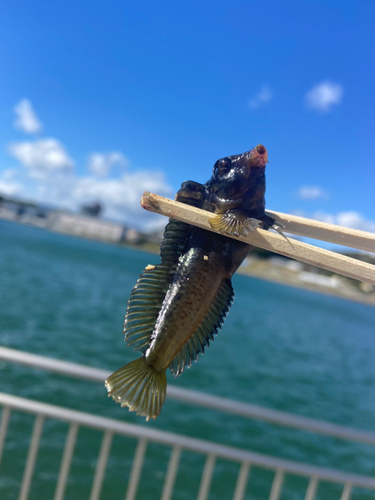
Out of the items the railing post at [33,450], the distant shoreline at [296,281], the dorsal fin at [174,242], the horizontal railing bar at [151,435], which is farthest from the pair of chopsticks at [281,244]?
the distant shoreline at [296,281]

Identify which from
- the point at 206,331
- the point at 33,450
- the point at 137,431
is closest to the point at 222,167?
the point at 206,331

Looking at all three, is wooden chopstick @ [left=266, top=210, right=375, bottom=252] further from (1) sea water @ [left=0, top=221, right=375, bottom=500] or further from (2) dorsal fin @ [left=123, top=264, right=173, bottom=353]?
(1) sea water @ [left=0, top=221, right=375, bottom=500]

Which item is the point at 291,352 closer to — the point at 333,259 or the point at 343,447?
the point at 343,447

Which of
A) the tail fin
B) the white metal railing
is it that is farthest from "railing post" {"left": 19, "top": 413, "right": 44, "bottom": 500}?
the tail fin

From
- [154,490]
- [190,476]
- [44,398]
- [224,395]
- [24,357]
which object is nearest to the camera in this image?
[24,357]

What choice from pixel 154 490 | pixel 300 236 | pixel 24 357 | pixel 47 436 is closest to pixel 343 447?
pixel 154 490

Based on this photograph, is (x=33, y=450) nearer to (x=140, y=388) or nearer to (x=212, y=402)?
(x=212, y=402)
